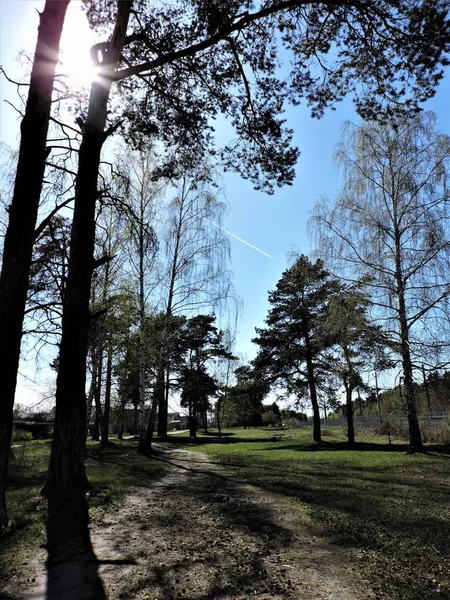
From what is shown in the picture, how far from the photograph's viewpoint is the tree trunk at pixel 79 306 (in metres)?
6.44

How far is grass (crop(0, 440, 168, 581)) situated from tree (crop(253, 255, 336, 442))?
1870cm

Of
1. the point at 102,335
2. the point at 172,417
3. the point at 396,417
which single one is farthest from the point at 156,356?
the point at 172,417

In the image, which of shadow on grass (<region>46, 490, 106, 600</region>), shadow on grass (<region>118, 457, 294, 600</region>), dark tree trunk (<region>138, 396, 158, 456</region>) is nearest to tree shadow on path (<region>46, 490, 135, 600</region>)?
shadow on grass (<region>46, 490, 106, 600</region>)

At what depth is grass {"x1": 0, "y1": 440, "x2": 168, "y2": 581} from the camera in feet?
13.8

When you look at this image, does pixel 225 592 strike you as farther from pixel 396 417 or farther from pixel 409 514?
pixel 396 417

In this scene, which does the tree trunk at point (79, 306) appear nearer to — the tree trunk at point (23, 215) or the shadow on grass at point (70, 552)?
the shadow on grass at point (70, 552)

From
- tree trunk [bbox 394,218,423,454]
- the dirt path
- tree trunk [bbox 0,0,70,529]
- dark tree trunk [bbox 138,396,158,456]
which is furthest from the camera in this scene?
dark tree trunk [bbox 138,396,158,456]

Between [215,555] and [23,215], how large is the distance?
4306 millimetres

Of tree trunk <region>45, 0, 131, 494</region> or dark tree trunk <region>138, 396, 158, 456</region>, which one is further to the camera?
dark tree trunk <region>138, 396, 158, 456</region>

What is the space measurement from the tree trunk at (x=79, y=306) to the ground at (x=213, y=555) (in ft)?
3.13

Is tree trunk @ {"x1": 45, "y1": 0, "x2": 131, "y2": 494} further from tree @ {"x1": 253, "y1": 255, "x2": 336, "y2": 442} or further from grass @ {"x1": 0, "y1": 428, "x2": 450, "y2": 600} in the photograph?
tree @ {"x1": 253, "y1": 255, "x2": 336, "y2": 442}

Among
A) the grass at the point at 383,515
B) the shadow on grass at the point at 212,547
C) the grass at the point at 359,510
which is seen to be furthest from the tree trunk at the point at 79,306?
the grass at the point at 383,515

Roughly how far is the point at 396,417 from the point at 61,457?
13506mm

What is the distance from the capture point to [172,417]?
97.8 meters
